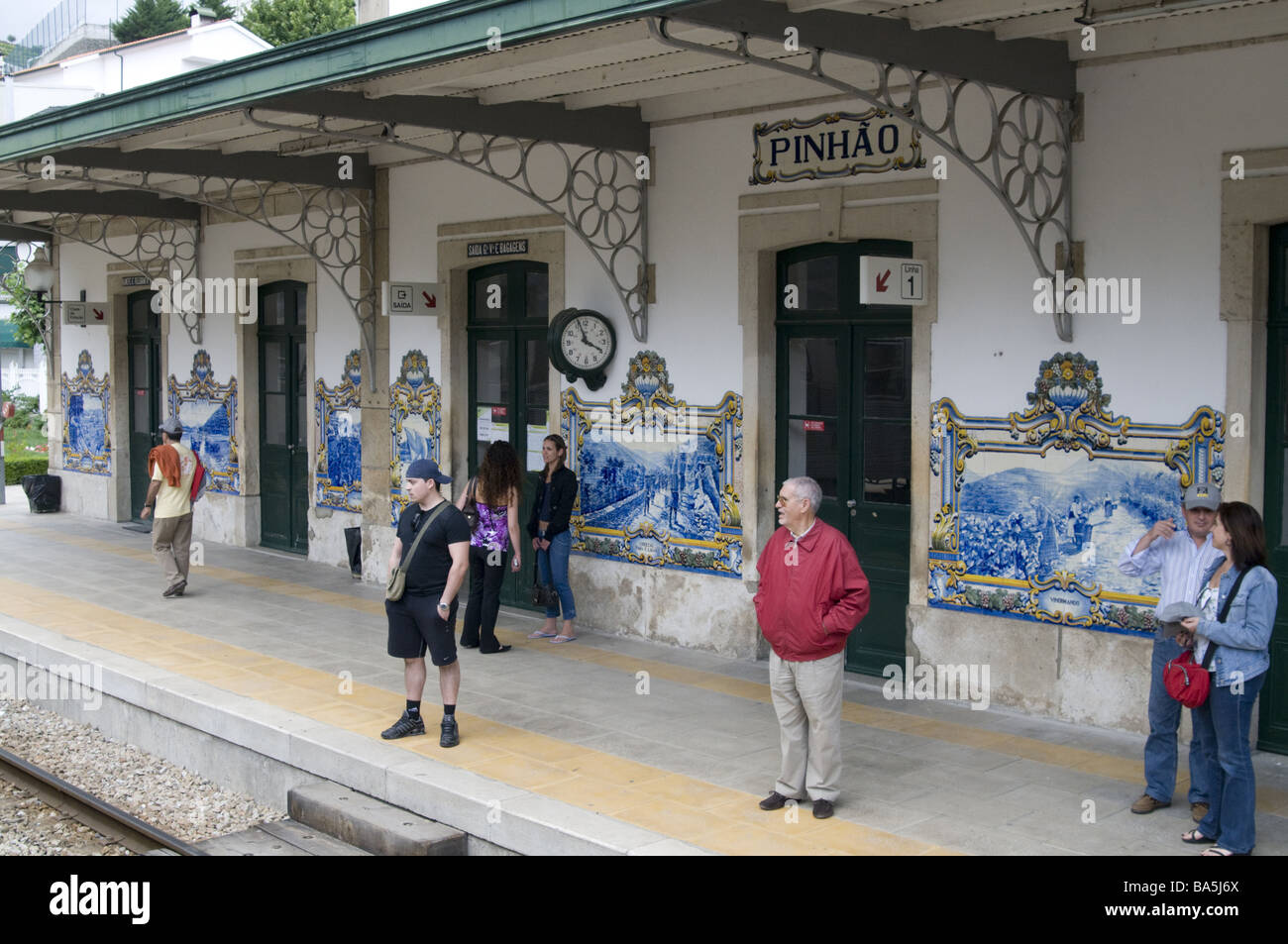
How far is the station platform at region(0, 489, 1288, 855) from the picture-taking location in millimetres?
6629

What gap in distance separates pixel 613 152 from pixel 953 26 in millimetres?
3735

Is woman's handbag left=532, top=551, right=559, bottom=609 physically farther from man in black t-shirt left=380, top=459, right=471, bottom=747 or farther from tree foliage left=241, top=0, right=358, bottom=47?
tree foliage left=241, top=0, right=358, bottom=47

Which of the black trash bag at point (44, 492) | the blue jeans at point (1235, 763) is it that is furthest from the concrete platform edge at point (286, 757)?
the black trash bag at point (44, 492)

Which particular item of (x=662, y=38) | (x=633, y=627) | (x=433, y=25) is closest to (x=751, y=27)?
(x=662, y=38)

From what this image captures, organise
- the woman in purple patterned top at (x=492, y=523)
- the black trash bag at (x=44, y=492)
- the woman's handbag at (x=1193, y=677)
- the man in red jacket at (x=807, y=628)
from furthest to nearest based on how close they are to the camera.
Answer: the black trash bag at (x=44, y=492), the woman in purple patterned top at (x=492, y=523), the man in red jacket at (x=807, y=628), the woman's handbag at (x=1193, y=677)

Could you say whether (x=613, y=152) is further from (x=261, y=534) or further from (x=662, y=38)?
(x=261, y=534)

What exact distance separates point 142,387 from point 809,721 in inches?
569

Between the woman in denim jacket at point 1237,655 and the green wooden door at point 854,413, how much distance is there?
329 centimetres

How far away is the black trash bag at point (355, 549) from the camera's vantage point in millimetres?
13844

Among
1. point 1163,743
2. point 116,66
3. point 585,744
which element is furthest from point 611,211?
point 116,66

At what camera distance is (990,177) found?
8469 mm

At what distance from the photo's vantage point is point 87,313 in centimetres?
1872

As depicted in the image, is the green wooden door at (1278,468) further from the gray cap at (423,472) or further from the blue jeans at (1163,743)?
the gray cap at (423,472)

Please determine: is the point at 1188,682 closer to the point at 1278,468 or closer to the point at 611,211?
the point at 1278,468
